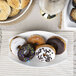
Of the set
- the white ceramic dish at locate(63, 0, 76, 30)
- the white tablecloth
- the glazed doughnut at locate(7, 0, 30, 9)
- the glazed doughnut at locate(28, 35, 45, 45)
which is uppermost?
the glazed doughnut at locate(7, 0, 30, 9)

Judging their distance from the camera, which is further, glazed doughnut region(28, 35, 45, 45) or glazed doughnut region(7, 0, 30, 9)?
glazed doughnut region(28, 35, 45, 45)

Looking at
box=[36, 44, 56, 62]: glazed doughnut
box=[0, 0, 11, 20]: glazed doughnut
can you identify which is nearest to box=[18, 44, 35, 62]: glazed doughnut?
box=[36, 44, 56, 62]: glazed doughnut

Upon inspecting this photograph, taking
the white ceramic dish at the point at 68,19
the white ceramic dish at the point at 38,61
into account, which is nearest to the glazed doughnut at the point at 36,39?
the white ceramic dish at the point at 38,61

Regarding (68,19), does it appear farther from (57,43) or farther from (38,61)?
(38,61)

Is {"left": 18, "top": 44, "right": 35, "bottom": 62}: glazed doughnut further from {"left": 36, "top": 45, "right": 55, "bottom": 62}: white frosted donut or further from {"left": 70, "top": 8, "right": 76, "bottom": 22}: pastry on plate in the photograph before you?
{"left": 70, "top": 8, "right": 76, "bottom": 22}: pastry on plate

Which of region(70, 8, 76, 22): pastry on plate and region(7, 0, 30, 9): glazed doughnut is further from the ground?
region(7, 0, 30, 9): glazed doughnut
